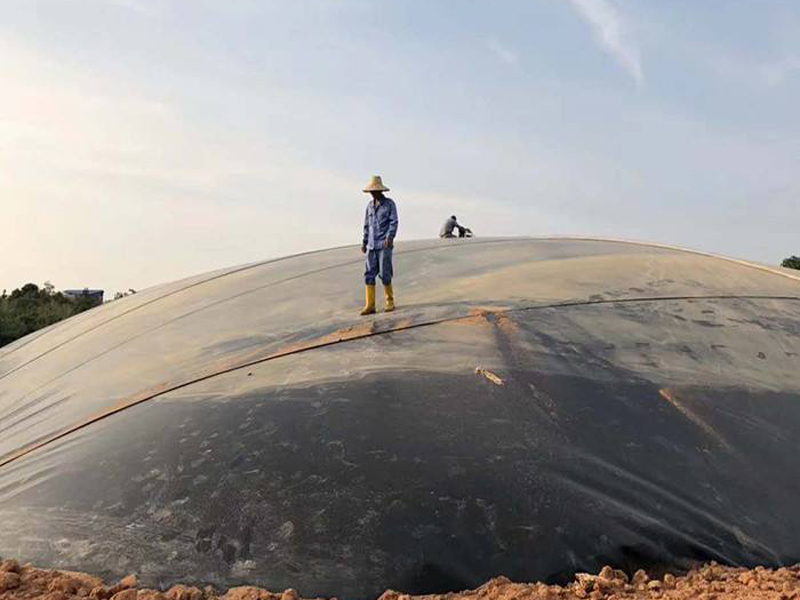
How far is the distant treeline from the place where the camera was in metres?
28.5

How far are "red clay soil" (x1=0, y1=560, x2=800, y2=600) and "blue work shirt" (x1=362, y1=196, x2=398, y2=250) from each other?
3.89 meters

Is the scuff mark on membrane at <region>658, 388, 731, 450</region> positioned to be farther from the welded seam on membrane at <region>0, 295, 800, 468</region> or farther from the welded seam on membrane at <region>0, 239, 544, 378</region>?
the welded seam on membrane at <region>0, 239, 544, 378</region>

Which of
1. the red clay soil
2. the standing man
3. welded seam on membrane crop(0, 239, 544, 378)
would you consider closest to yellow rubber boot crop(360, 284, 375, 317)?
the standing man

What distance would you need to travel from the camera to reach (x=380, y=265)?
7121 mm

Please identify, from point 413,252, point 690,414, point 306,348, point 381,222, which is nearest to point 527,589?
point 690,414

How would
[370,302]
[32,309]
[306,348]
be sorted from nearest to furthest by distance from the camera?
[306,348]
[370,302]
[32,309]

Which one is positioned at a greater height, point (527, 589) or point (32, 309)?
point (32, 309)

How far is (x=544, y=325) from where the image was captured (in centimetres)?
650

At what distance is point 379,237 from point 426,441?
9.35 ft

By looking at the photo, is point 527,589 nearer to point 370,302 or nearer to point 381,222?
point 370,302

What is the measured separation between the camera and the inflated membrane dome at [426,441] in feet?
13.1

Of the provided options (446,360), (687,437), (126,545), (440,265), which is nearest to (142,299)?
(440,265)

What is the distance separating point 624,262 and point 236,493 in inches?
236

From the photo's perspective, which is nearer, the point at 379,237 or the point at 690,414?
the point at 690,414
